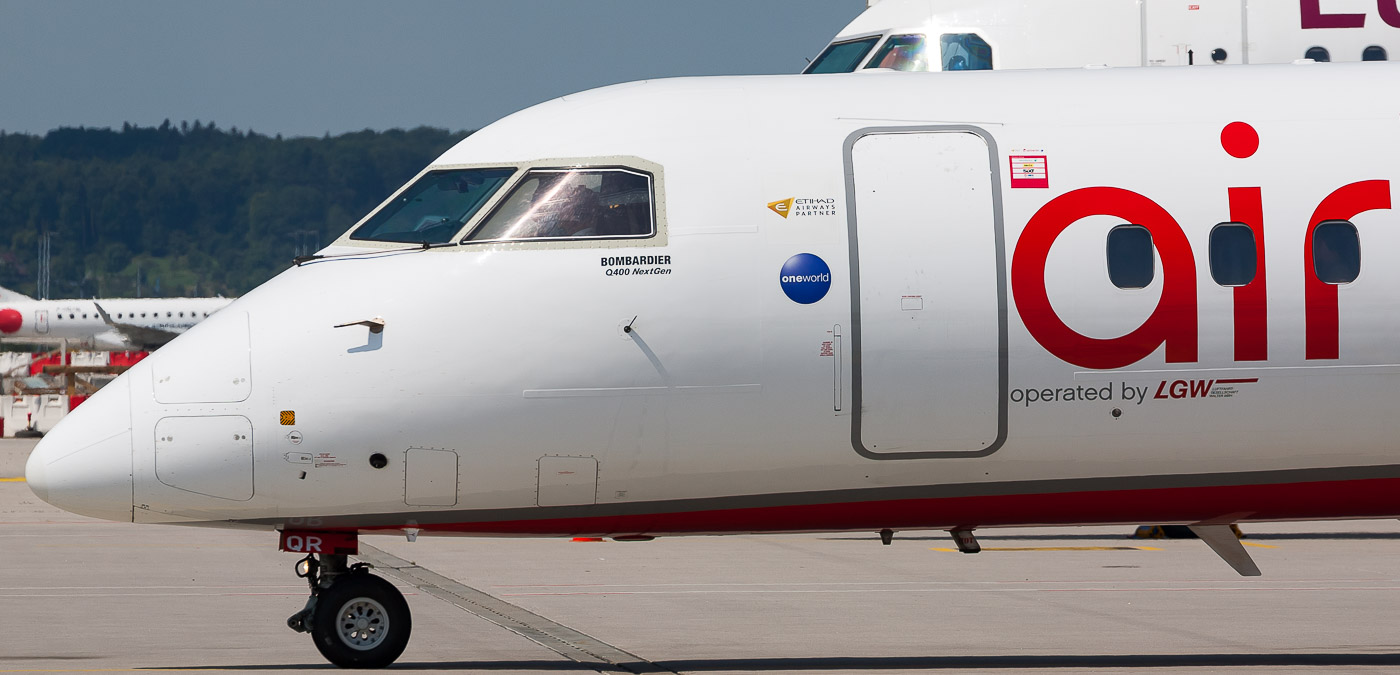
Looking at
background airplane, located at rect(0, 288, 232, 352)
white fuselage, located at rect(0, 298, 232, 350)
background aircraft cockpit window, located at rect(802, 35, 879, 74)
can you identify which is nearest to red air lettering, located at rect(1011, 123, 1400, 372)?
background aircraft cockpit window, located at rect(802, 35, 879, 74)

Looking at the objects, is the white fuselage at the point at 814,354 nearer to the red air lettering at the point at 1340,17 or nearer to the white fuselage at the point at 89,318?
the red air lettering at the point at 1340,17

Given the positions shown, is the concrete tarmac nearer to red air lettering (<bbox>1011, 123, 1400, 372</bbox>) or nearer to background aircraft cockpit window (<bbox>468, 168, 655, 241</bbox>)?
red air lettering (<bbox>1011, 123, 1400, 372</bbox>)

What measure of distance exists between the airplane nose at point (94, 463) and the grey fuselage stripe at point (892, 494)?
766mm

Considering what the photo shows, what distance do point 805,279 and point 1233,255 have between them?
2.79m

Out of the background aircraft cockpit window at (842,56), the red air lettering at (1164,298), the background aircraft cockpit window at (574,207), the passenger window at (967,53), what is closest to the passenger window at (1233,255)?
the red air lettering at (1164,298)

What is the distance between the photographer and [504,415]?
1116cm

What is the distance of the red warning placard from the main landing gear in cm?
497

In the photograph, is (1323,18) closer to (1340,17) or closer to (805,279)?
(1340,17)

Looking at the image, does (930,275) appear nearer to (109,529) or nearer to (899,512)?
(899,512)

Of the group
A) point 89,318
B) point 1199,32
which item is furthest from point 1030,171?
point 89,318

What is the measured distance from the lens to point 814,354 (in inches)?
442

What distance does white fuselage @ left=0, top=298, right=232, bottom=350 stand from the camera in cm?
7644

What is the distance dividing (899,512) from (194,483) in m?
4.58

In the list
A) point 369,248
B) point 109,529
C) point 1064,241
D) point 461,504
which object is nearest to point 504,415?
point 461,504
